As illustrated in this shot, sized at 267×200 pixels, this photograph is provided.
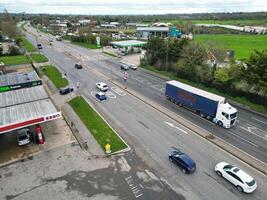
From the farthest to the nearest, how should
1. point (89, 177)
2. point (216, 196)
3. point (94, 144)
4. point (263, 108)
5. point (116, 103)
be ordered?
point (116, 103) < point (263, 108) < point (94, 144) < point (89, 177) < point (216, 196)

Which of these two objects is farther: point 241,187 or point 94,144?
point 94,144

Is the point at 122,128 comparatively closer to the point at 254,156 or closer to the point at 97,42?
the point at 254,156

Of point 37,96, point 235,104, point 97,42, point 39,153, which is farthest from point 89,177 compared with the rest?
point 97,42

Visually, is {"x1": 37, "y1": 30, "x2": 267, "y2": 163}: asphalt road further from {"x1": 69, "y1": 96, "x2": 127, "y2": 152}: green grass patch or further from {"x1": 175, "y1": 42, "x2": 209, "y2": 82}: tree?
{"x1": 69, "y1": 96, "x2": 127, "y2": 152}: green grass patch

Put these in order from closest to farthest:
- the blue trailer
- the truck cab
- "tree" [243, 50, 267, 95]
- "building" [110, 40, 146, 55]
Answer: the truck cab → the blue trailer → "tree" [243, 50, 267, 95] → "building" [110, 40, 146, 55]

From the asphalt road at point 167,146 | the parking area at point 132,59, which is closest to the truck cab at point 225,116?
the asphalt road at point 167,146

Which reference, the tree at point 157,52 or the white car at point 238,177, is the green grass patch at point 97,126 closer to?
the white car at point 238,177

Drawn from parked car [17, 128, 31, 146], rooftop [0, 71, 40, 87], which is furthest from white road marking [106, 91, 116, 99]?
parked car [17, 128, 31, 146]
